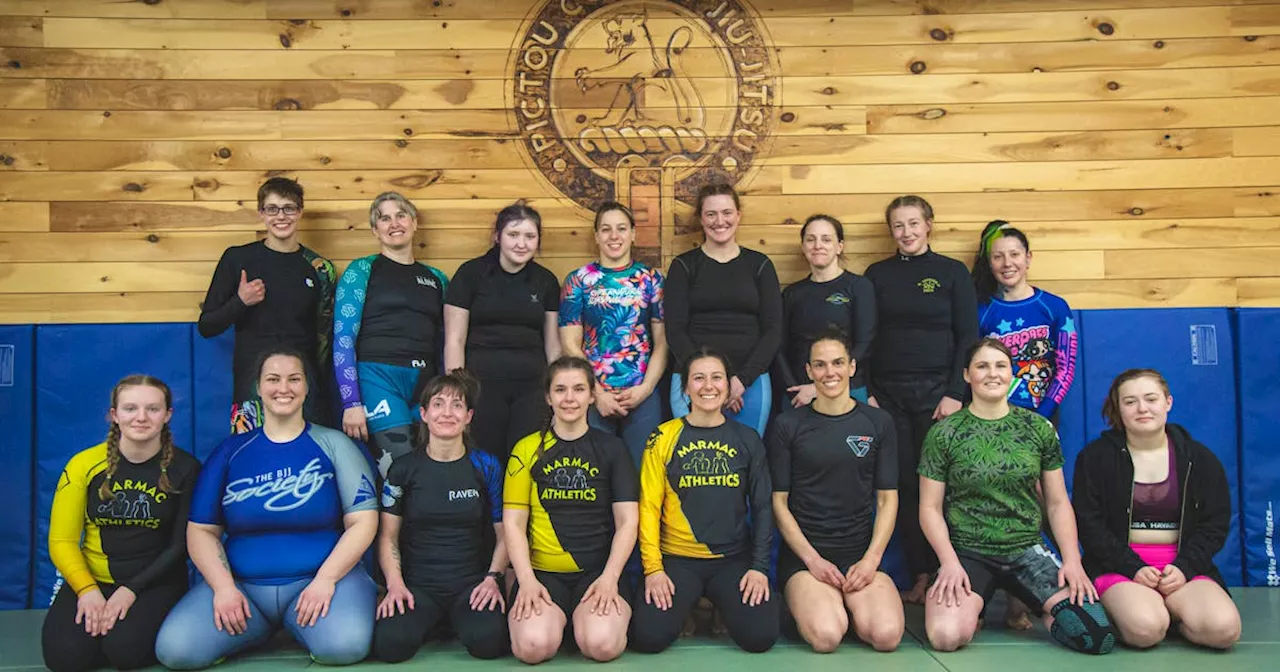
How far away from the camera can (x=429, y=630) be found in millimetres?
3781

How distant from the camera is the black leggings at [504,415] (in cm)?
440

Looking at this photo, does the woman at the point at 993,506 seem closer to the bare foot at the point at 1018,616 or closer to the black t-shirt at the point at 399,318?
the bare foot at the point at 1018,616

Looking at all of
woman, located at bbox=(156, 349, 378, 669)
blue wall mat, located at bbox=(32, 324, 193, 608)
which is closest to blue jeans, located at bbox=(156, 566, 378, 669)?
woman, located at bbox=(156, 349, 378, 669)

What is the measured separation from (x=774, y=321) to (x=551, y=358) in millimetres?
1096

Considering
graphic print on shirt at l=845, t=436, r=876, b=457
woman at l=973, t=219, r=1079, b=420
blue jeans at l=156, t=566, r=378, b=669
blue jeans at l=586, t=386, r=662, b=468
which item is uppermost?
woman at l=973, t=219, r=1079, b=420

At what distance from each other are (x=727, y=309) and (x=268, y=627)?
242 cm

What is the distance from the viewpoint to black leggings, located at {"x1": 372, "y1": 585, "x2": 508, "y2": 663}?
12.0ft

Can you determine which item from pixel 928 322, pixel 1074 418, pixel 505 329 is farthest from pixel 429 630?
pixel 1074 418

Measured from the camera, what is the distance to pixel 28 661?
383 centimetres

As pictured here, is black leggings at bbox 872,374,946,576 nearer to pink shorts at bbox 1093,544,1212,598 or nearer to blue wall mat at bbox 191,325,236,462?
pink shorts at bbox 1093,544,1212,598

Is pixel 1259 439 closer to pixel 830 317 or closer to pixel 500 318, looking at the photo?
pixel 830 317

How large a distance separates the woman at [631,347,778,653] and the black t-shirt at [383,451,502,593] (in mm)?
706

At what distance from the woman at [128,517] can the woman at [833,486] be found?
2475 mm

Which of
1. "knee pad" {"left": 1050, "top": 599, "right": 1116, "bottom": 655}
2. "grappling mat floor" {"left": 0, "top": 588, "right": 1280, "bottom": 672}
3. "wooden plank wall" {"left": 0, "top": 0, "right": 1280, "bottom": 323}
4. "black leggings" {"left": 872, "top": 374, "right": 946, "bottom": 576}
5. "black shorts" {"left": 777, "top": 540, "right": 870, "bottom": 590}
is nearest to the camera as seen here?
"grappling mat floor" {"left": 0, "top": 588, "right": 1280, "bottom": 672}
